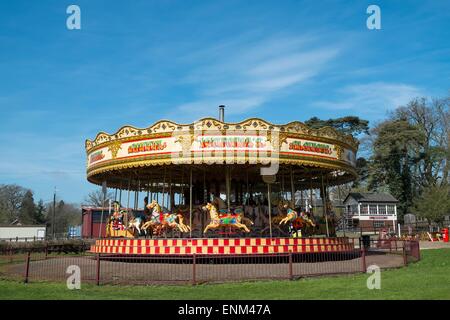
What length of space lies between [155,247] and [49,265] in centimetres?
377

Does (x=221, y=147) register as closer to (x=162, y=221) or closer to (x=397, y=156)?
(x=162, y=221)

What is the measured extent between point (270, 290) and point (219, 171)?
1017 cm

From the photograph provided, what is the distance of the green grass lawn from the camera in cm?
983

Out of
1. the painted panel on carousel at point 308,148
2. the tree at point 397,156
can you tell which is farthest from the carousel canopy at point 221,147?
the tree at point 397,156

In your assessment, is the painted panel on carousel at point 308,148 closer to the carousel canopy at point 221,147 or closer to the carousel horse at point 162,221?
the carousel canopy at point 221,147

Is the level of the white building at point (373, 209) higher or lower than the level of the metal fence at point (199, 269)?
higher

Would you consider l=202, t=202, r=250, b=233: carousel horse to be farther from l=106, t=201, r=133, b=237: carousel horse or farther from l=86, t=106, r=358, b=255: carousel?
l=106, t=201, r=133, b=237: carousel horse

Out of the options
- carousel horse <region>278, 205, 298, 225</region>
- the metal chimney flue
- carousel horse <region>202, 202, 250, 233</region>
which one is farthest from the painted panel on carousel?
the metal chimney flue

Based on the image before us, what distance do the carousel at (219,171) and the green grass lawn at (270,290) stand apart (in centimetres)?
491

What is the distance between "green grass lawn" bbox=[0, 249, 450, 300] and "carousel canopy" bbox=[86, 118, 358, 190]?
5765 millimetres

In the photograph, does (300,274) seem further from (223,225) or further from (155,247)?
(155,247)

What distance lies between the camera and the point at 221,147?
16.5 meters

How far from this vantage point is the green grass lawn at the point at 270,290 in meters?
9.83

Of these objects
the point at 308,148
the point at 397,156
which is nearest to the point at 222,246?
the point at 308,148
